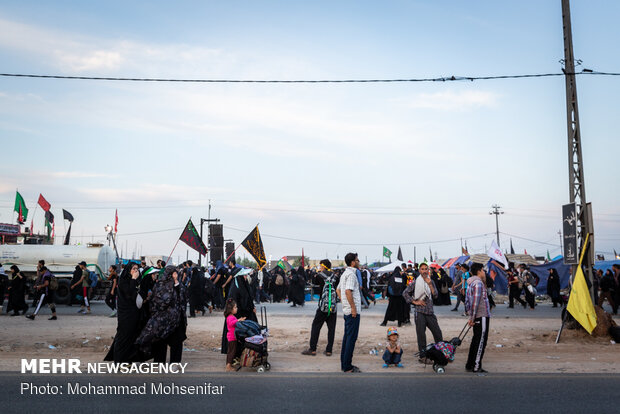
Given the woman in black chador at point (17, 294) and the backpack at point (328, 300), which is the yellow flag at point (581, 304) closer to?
the backpack at point (328, 300)

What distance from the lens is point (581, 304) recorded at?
12.0m

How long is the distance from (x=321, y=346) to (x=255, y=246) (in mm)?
12443

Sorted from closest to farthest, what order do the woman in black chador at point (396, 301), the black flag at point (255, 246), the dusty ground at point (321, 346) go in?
the dusty ground at point (321, 346)
the woman in black chador at point (396, 301)
the black flag at point (255, 246)

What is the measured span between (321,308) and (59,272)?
22620mm

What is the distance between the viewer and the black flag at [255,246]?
77.5 ft

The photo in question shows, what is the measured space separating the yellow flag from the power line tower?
3.89 feet

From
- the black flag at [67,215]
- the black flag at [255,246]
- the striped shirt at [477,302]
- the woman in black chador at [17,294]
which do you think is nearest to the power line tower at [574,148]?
the striped shirt at [477,302]

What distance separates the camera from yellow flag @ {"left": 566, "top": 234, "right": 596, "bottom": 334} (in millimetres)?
11992

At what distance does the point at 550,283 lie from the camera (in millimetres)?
24297

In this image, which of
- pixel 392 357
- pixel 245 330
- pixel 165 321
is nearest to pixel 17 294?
pixel 165 321

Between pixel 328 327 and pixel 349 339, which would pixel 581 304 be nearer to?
pixel 328 327

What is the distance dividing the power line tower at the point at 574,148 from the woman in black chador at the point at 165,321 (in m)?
9.51

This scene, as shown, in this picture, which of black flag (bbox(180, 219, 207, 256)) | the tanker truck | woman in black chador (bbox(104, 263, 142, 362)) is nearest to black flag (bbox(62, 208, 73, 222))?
the tanker truck

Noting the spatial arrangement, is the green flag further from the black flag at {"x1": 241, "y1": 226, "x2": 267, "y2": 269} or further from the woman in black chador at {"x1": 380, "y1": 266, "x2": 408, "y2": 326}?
the woman in black chador at {"x1": 380, "y1": 266, "x2": 408, "y2": 326}
